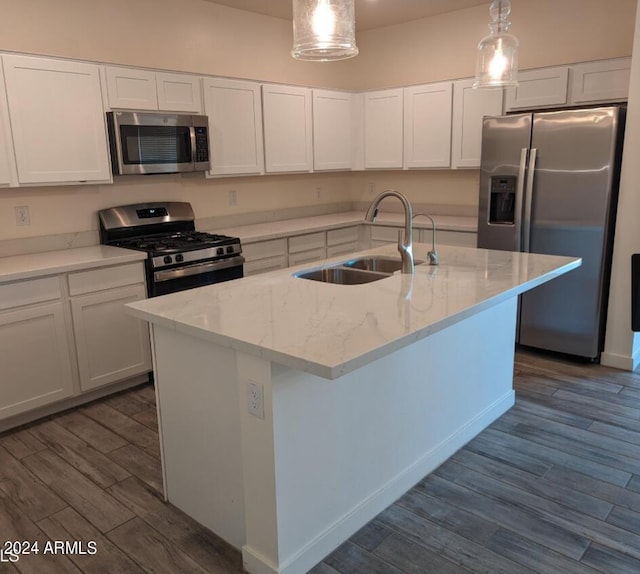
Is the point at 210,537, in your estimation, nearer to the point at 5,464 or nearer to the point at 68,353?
the point at 5,464

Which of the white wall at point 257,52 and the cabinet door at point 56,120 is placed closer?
the cabinet door at point 56,120

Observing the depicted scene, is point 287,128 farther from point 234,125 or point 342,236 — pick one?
point 342,236

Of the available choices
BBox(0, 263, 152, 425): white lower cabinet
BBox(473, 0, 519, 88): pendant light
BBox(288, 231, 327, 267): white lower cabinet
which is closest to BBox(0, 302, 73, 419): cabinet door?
BBox(0, 263, 152, 425): white lower cabinet

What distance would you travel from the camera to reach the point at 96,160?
350 cm

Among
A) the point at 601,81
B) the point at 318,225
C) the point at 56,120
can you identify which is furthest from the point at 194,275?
the point at 601,81

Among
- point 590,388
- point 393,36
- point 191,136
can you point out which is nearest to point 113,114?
point 191,136

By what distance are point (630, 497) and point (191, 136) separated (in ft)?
11.2

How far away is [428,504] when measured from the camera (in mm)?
2348

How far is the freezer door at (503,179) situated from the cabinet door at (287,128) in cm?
159

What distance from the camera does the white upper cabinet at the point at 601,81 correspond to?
150 inches

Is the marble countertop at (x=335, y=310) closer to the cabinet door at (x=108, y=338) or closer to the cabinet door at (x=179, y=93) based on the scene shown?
the cabinet door at (x=108, y=338)

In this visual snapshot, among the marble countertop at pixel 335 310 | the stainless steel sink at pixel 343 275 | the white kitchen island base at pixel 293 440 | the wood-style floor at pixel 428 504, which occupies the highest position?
the marble countertop at pixel 335 310

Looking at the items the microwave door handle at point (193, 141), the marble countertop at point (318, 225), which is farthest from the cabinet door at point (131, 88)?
the marble countertop at point (318, 225)

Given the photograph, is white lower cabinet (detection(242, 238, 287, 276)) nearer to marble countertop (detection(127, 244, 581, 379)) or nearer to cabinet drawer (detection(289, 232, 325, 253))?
cabinet drawer (detection(289, 232, 325, 253))
